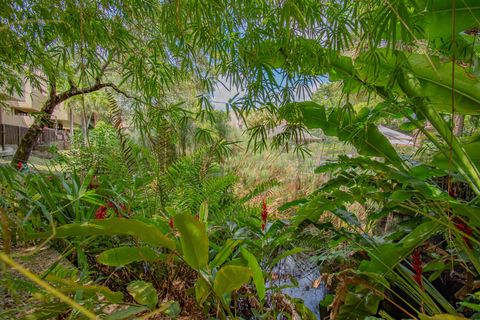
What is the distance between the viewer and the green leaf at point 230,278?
791 mm

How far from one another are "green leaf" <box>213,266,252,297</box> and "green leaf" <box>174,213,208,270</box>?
7cm

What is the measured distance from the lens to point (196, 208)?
182 cm

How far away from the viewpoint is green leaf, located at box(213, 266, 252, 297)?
791 millimetres

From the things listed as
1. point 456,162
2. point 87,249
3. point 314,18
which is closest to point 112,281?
point 87,249

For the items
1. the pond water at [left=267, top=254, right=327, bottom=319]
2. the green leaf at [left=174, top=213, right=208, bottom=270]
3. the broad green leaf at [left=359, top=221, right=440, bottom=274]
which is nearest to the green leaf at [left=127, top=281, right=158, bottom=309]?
the green leaf at [left=174, top=213, right=208, bottom=270]

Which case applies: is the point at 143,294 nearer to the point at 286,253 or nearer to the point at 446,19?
the point at 286,253

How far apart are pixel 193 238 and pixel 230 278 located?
0.52 ft

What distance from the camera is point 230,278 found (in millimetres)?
826

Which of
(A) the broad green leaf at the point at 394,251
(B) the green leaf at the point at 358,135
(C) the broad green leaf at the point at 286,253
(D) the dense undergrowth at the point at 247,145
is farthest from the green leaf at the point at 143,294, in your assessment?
(B) the green leaf at the point at 358,135

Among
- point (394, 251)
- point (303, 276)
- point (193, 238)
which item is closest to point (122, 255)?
point (193, 238)

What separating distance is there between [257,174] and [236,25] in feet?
12.3

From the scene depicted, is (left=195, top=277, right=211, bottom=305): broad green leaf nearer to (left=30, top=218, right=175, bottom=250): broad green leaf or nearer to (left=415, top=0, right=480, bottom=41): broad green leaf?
(left=30, top=218, right=175, bottom=250): broad green leaf

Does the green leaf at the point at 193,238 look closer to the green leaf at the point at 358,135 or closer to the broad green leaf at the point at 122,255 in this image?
the broad green leaf at the point at 122,255

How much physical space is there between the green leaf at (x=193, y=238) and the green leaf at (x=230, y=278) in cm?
7
